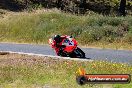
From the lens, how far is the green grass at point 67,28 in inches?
1102

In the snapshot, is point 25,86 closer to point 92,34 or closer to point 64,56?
point 64,56

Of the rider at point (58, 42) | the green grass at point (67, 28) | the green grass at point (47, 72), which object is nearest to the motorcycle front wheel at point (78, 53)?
the rider at point (58, 42)

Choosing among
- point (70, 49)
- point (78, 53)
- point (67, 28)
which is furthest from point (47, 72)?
point (67, 28)

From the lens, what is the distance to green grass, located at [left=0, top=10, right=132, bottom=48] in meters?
28.0

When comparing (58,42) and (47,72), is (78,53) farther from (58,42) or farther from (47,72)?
(47,72)

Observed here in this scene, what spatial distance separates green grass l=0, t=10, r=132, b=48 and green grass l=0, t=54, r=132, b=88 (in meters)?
10.3

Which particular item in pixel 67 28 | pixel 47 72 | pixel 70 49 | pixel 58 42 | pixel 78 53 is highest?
pixel 47 72

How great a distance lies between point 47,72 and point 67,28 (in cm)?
1657

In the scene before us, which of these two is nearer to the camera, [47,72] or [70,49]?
[47,72]

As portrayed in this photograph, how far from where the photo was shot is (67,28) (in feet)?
102

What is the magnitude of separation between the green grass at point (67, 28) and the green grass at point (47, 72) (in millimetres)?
10310

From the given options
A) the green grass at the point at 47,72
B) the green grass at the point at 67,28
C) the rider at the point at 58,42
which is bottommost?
the green grass at the point at 67,28

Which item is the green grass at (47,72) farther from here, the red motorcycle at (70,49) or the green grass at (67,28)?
the green grass at (67,28)

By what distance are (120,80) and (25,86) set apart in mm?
6252
